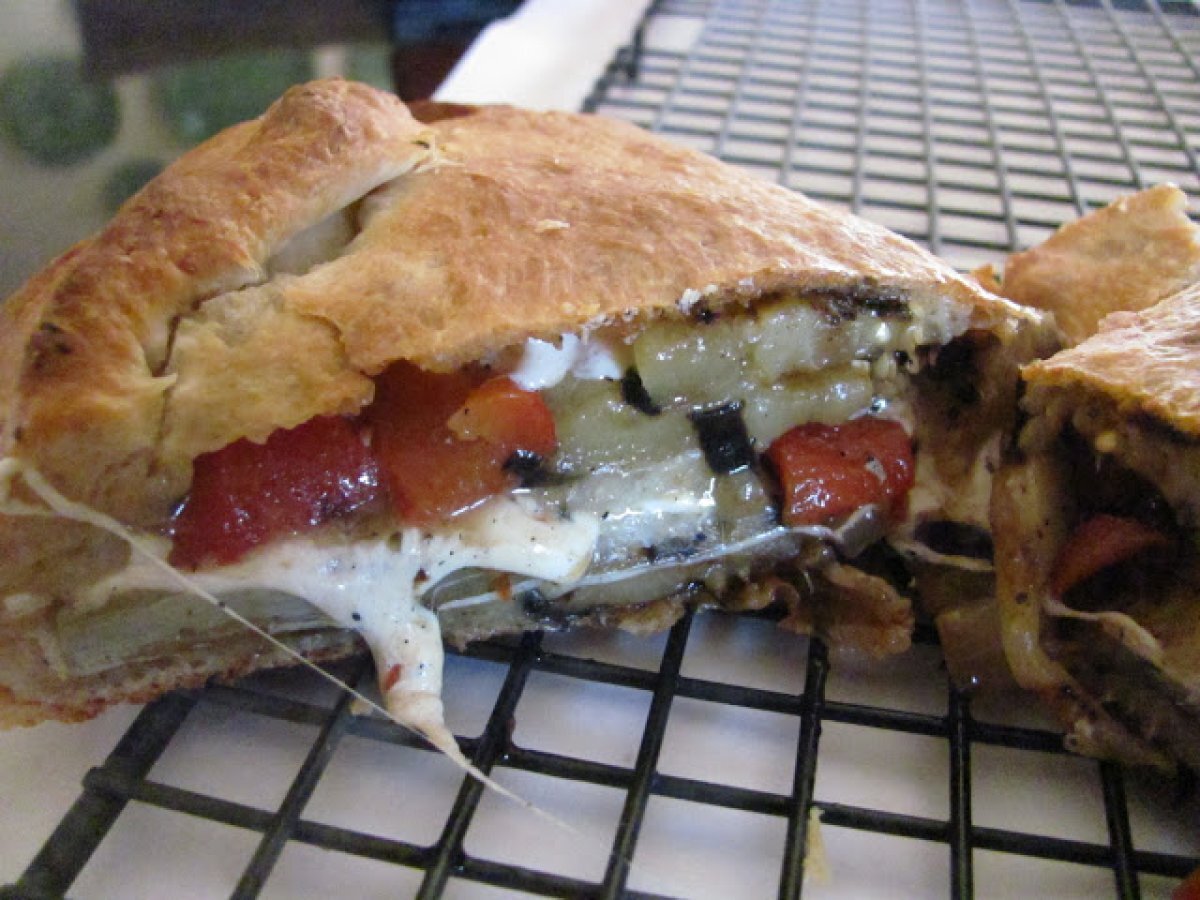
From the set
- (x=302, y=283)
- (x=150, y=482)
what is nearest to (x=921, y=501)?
(x=302, y=283)

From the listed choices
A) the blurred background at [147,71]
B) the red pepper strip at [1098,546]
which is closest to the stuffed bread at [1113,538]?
the red pepper strip at [1098,546]

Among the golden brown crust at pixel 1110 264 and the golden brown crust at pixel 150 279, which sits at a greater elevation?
the golden brown crust at pixel 150 279

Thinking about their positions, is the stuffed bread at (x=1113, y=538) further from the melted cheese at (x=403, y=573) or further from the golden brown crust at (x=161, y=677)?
the golden brown crust at (x=161, y=677)

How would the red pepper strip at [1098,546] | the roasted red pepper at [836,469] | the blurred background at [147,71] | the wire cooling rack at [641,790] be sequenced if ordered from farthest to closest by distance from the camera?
the blurred background at [147,71]
the roasted red pepper at [836,469]
the red pepper strip at [1098,546]
the wire cooling rack at [641,790]

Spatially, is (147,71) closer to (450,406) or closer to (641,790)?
(450,406)

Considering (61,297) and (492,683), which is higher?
(61,297)

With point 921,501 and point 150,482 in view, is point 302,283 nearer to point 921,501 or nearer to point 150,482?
point 150,482

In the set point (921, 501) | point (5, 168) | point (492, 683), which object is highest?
point (921, 501)
